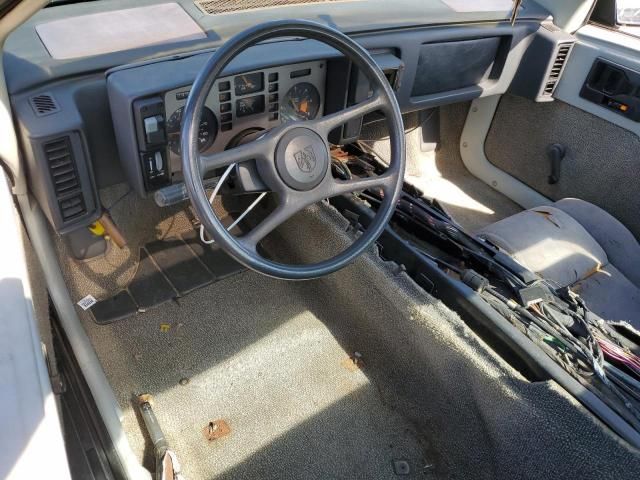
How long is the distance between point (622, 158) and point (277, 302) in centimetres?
166

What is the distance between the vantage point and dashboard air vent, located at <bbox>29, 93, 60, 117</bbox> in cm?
136

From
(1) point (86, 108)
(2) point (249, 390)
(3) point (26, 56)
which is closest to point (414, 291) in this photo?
(2) point (249, 390)

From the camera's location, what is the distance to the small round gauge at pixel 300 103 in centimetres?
168

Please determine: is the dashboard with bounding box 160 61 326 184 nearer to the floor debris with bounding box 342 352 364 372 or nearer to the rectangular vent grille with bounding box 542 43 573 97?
the floor debris with bounding box 342 352 364 372

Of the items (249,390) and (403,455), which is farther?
(249,390)

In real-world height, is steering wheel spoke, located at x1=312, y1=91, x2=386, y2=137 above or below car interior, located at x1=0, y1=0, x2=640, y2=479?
above

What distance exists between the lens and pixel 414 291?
1578 mm

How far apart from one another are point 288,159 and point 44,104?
0.70m

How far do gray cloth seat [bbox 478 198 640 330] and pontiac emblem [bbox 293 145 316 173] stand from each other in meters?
0.98

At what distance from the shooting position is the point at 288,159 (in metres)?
1.27

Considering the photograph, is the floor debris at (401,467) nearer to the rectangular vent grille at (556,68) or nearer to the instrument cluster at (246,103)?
the instrument cluster at (246,103)

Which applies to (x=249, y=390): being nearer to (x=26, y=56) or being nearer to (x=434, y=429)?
(x=434, y=429)

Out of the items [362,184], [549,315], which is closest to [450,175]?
[549,315]

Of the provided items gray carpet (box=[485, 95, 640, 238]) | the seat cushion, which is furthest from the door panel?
the seat cushion
